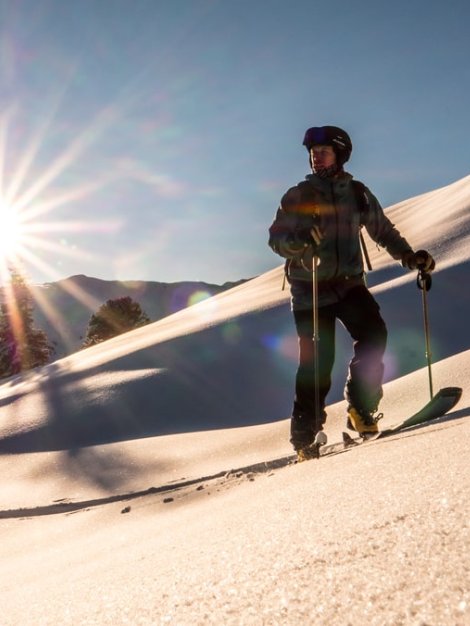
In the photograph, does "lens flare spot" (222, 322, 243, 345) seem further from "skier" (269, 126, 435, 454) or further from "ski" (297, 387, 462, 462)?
"ski" (297, 387, 462, 462)

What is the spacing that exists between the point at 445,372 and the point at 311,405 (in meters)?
2.05

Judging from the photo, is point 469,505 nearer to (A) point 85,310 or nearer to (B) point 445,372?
(B) point 445,372

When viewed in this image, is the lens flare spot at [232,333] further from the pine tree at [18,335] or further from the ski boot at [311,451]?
the pine tree at [18,335]

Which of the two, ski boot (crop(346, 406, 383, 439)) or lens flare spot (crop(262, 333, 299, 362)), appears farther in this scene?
lens flare spot (crop(262, 333, 299, 362))

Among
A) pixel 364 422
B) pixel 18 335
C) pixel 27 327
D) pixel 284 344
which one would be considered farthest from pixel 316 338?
pixel 27 327

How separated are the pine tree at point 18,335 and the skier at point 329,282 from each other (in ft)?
99.3

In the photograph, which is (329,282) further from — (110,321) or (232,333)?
(110,321)

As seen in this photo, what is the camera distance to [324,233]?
154 inches

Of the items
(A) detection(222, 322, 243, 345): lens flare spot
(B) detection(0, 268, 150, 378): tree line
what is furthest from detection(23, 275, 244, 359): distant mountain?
(A) detection(222, 322, 243, 345): lens flare spot

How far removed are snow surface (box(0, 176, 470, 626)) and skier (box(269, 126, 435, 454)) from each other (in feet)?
1.88

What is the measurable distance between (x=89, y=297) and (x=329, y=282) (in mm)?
105971

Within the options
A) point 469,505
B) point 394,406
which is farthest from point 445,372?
point 469,505

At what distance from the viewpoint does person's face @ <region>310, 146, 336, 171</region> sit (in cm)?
391

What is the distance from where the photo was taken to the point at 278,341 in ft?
28.7
